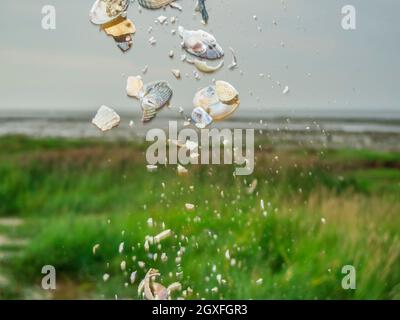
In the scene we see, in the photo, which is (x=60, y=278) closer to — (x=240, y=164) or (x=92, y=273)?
(x=92, y=273)

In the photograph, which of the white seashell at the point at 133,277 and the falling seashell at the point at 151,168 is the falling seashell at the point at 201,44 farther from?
the white seashell at the point at 133,277

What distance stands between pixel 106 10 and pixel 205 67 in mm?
554

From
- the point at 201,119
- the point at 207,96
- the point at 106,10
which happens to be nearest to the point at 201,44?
the point at 207,96

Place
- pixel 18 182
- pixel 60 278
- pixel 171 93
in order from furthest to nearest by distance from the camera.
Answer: pixel 18 182 → pixel 60 278 → pixel 171 93

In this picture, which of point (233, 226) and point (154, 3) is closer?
point (154, 3)

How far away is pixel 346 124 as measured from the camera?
3.51 m

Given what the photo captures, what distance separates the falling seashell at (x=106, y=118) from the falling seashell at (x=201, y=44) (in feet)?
1.54

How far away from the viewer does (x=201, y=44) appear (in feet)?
10.3

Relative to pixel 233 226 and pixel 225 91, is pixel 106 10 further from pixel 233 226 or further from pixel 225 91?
pixel 233 226

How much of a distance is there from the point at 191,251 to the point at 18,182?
3.61 ft

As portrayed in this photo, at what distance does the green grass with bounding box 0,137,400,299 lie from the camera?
10.8 feet

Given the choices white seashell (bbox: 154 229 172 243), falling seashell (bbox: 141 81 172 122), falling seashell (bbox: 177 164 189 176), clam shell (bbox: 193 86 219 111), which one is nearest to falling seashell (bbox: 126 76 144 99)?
falling seashell (bbox: 141 81 172 122)

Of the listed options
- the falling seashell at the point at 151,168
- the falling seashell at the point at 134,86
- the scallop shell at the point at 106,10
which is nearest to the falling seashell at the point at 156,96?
the falling seashell at the point at 134,86

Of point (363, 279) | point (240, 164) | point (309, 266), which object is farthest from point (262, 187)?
point (363, 279)
